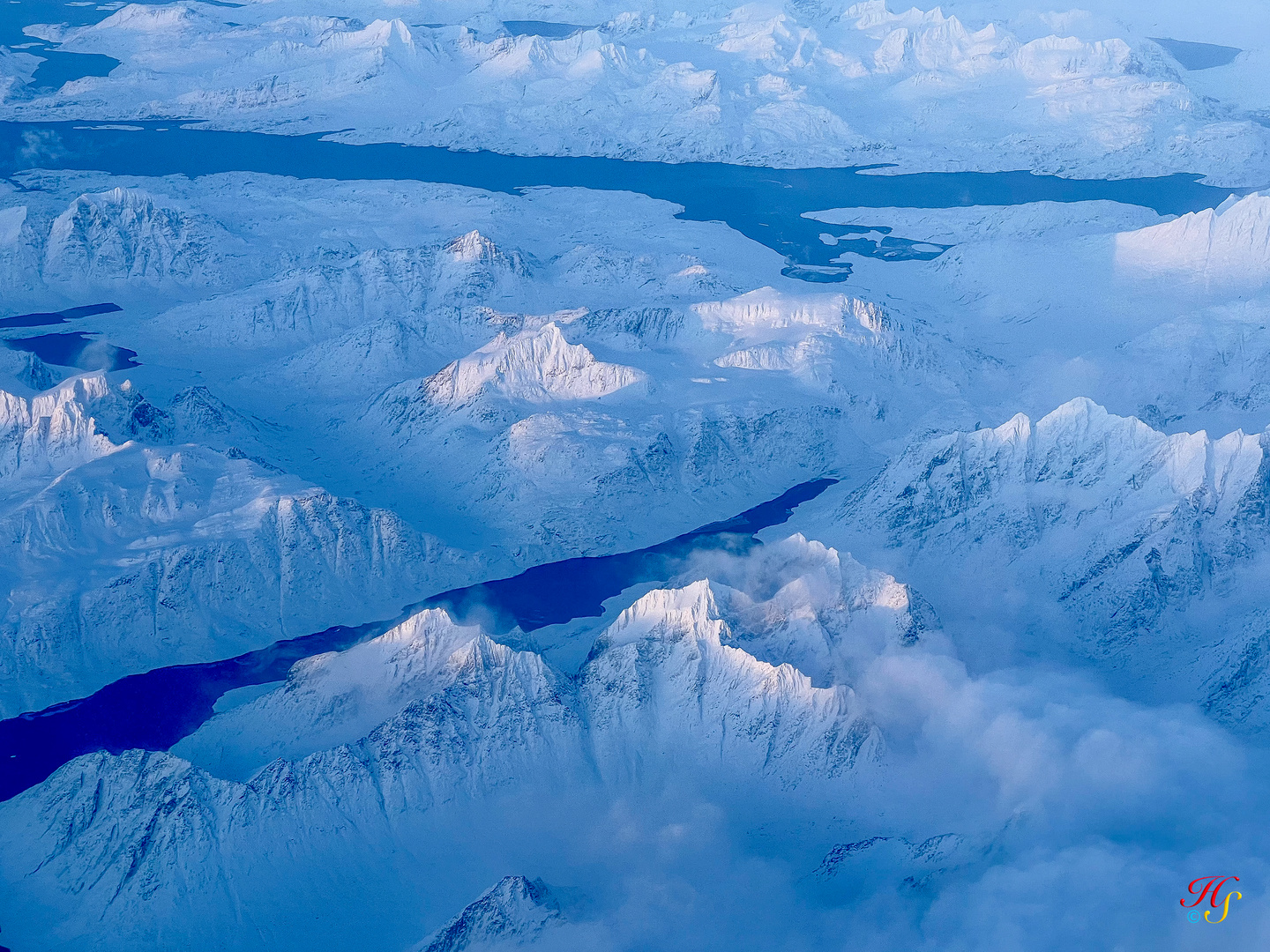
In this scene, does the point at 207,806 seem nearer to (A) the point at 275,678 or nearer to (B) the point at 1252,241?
(A) the point at 275,678

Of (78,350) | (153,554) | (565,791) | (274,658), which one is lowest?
(274,658)

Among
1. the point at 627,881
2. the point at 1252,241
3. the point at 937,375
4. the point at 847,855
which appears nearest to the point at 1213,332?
the point at 937,375

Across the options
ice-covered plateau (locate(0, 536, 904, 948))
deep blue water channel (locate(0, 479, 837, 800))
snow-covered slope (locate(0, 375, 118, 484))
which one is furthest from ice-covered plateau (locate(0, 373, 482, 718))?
ice-covered plateau (locate(0, 536, 904, 948))

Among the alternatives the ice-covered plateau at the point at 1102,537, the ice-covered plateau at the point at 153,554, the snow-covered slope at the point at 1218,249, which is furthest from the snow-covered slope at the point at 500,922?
the snow-covered slope at the point at 1218,249

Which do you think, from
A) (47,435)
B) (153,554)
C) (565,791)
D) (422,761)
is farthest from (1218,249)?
(47,435)

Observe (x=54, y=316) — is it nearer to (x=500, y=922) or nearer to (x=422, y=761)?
(x=422, y=761)

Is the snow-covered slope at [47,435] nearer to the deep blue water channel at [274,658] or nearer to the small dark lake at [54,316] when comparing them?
the deep blue water channel at [274,658]
